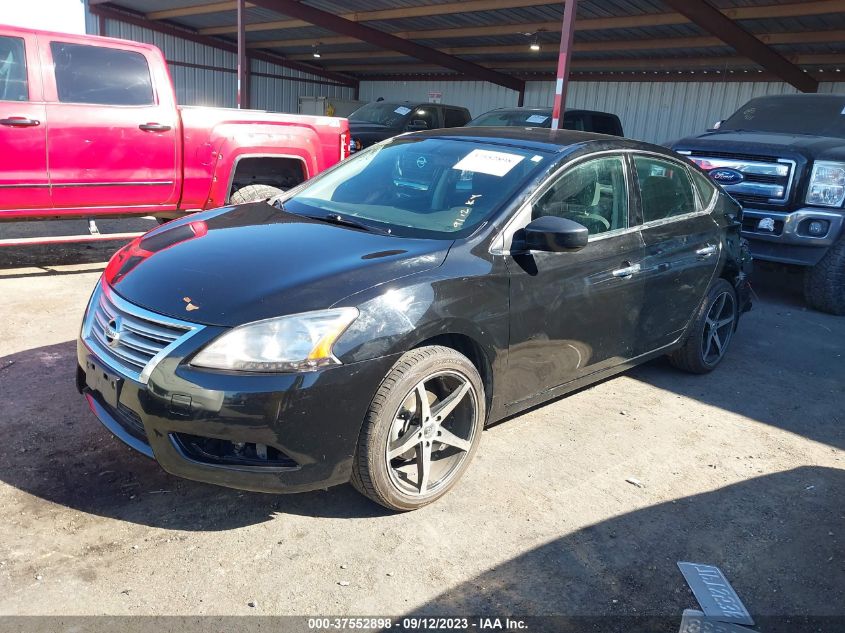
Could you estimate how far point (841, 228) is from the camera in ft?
21.8

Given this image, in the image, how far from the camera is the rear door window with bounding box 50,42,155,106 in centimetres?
594

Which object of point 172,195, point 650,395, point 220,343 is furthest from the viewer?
point 172,195

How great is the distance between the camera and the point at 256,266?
296 centimetres

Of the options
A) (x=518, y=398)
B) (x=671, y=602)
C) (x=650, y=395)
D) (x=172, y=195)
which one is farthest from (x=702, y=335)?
(x=172, y=195)

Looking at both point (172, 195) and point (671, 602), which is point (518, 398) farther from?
point (172, 195)

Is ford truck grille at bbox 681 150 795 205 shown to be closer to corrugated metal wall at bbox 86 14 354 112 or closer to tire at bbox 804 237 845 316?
tire at bbox 804 237 845 316

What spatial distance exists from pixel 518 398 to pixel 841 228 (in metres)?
4.82

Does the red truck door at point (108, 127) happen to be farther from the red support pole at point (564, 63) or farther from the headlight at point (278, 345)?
the red support pole at point (564, 63)

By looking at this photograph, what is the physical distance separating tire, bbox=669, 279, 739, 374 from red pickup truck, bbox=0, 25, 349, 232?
401 centimetres

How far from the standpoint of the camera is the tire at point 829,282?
22.0 feet

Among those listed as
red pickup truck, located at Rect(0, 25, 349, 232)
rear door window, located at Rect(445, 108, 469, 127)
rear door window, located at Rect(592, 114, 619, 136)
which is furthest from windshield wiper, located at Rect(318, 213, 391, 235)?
rear door window, located at Rect(445, 108, 469, 127)

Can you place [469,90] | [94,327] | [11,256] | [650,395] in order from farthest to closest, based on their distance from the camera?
[469,90]
[11,256]
[650,395]
[94,327]

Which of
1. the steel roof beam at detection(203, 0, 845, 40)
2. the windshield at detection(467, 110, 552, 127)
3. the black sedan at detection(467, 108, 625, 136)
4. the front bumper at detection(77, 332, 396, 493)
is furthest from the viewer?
the steel roof beam at detection(203, 0, 845, 40)

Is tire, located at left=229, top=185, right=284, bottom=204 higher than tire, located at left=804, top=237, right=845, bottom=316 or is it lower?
higher
